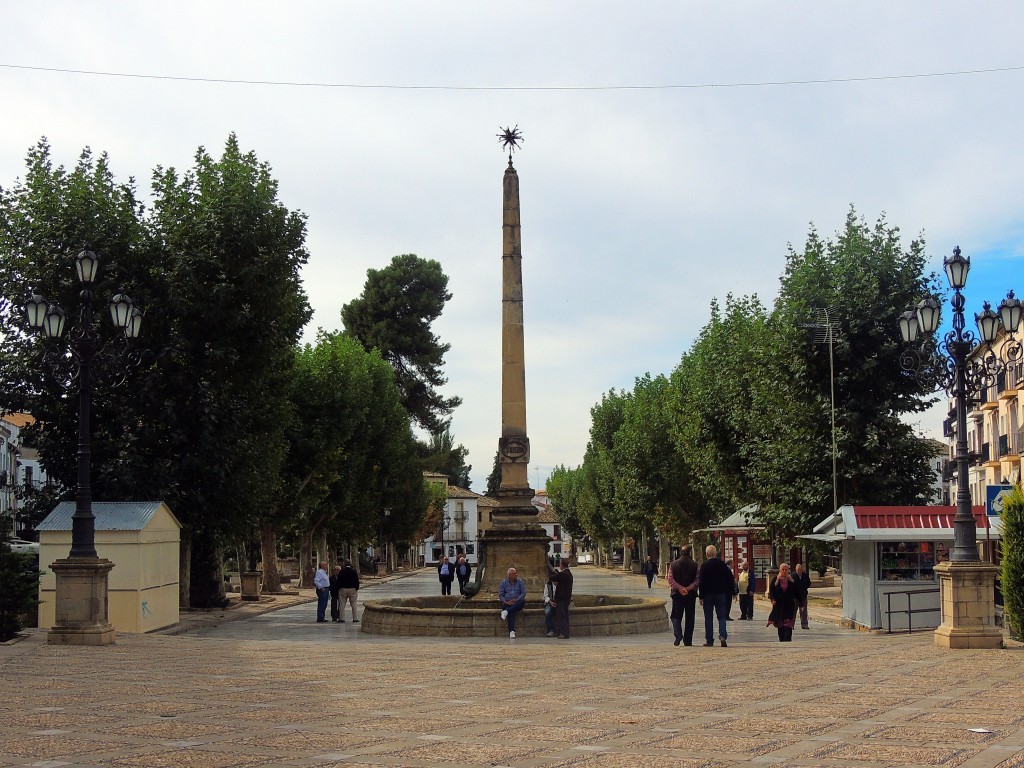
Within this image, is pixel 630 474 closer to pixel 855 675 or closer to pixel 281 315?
pixel 281 315

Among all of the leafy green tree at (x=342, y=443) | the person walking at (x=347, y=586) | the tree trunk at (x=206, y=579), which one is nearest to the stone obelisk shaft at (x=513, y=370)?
the person walking at (x=347, y=586)

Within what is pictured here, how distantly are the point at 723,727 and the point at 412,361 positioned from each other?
2709 inches

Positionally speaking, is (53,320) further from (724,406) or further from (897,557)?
(724,406)

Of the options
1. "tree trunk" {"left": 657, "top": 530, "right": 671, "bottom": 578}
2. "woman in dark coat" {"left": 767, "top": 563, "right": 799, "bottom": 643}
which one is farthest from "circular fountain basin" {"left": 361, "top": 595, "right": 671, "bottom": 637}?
"tree trunk" {"left": 657, "top": 530, "right": 671, "bottom": 578}

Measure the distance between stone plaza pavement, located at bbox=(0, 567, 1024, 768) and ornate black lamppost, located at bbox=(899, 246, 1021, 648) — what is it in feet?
2.03

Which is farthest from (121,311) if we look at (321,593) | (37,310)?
(321,593)

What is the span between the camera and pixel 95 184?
3159 cm

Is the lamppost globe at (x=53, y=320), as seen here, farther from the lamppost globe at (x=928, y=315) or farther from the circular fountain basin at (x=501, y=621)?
the lamppost globe at (x=928, y=315)

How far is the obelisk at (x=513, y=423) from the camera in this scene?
27.0 m

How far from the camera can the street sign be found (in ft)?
61.2

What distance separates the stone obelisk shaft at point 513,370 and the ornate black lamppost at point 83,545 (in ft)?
31.2

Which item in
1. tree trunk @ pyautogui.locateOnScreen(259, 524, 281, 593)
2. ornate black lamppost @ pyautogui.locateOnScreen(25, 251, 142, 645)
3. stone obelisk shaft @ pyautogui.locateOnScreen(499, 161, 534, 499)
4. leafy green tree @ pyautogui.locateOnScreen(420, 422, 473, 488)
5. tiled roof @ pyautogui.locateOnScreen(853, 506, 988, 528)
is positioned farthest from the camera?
leafy green tree @ pyautogui.locateOnScreen(420, 422, 473, 488)

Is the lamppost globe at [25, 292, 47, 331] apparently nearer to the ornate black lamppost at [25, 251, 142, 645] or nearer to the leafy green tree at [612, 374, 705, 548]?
the ornate black lamppost at [25, 251, 142, 645]

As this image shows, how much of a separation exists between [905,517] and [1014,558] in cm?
569
